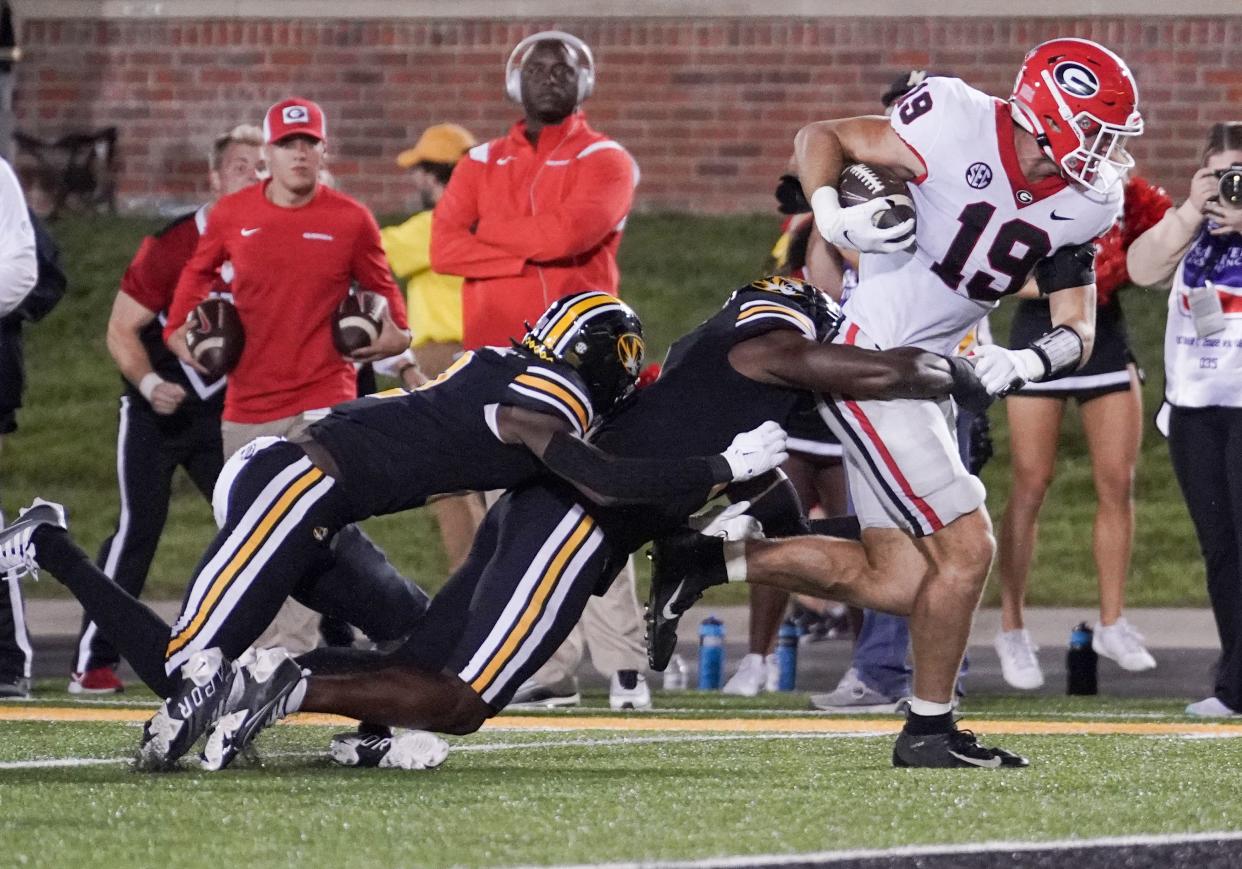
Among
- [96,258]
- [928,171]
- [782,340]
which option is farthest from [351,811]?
[96,258]

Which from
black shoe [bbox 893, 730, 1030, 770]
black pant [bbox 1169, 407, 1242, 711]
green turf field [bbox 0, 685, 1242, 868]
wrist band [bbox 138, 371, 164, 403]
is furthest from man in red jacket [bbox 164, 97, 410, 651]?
black shoe [bbox 893, 730, 1030, 770]

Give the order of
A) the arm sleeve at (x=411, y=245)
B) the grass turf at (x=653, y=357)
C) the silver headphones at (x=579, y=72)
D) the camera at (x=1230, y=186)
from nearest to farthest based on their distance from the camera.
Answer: the camera at (x=1230, y=186)
the silver headphones at (x=579, y=72)
the arm sleeve at (x=411, y=245)
the grass turf at (x=653, y=357)

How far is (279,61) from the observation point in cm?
1669

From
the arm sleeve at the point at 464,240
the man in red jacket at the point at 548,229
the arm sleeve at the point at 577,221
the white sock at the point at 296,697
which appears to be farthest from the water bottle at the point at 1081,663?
the white sock at the point at 296,697

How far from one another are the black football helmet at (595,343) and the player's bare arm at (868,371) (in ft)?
1.13

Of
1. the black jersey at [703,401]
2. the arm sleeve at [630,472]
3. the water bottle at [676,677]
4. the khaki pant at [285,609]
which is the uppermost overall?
the black jersey at [703,401]

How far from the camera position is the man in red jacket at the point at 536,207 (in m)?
8.02

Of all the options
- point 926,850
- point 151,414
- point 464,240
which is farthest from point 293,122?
point 926,850

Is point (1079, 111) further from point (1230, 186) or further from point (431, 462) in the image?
point (1230, 186)

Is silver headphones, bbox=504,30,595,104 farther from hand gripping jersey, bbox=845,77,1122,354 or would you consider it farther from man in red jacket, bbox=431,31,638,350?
hand gripping jersey, bbox=845,77,1122,354

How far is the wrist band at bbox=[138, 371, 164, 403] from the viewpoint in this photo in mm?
8266

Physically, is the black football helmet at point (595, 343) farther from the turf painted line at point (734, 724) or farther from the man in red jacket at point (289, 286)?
the man in red jacket at point (289, 286)

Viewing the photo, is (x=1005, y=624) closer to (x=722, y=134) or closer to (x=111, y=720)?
(x=111, y=720)

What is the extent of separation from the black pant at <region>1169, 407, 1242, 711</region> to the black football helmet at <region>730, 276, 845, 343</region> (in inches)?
82.4
